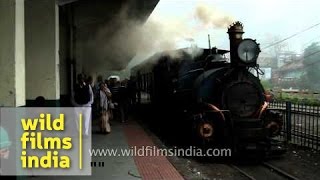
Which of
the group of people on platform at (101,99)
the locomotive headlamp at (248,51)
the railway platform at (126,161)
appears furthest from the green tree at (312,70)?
the locomotive headlamp at (248,51)

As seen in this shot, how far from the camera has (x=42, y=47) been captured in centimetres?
981

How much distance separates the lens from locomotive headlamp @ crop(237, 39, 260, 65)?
11.2 meters

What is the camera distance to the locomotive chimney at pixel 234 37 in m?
11.3

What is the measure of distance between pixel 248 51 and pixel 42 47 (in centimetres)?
468

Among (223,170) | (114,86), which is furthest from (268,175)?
(114,86)

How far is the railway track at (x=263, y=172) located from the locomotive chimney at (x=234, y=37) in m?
2.48

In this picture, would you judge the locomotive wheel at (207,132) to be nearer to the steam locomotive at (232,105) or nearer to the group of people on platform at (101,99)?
the steam locomotive at (232,105)

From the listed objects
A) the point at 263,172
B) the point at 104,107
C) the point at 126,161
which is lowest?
the point at 263,172

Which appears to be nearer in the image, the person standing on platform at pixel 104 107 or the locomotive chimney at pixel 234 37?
the locomotive chimney at pixel 234 37

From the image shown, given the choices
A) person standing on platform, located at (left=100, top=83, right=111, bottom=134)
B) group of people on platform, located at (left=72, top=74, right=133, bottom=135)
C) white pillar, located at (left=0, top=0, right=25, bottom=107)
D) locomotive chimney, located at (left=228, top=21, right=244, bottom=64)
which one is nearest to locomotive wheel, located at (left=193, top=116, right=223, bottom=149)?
locomotive chimney, located at (left=228, top=21, right=244, bottom=64)

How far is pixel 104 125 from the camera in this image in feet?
47.3

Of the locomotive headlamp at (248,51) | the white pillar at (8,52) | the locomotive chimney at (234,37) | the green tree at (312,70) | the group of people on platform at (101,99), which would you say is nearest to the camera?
the white pillar at (8,52)

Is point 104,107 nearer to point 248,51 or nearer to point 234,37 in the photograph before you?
point 234,37

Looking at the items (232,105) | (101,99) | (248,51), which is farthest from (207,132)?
(101,99)
